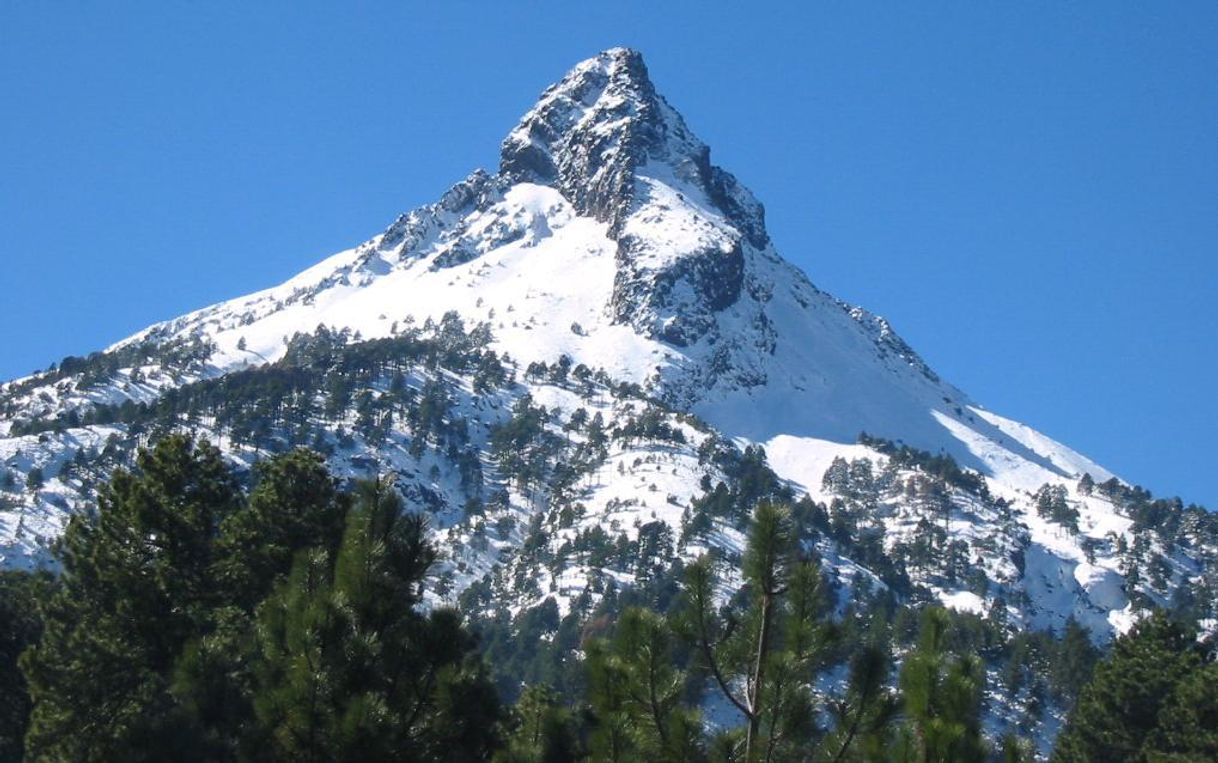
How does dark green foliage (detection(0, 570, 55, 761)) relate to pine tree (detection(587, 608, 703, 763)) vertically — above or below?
above

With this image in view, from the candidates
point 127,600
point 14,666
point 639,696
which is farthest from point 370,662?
point 14,666

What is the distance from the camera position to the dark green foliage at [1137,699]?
4394 centimetres

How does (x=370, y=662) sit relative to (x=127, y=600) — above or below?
below

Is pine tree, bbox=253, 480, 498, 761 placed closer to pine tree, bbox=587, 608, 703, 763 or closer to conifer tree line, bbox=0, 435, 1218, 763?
conifer tree line, bbox=0, 435, 1218, 763

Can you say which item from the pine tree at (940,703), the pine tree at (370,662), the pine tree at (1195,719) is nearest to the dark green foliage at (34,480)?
the pine tree at (1195,719)

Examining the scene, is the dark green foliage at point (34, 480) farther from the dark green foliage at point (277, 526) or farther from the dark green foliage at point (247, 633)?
the dark green foliage at point (277, 526)

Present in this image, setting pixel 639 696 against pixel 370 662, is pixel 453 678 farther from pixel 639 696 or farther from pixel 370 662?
pixel 639 696

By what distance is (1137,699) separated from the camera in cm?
4603

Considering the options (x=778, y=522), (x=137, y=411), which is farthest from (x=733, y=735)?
(x=137, y=411)

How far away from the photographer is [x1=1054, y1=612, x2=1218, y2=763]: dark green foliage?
43.9m

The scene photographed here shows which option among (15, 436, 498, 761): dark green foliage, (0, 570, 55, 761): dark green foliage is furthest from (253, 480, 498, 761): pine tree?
(0, 570, 55, 761): dark green foliage

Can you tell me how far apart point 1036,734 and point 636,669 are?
113 metres

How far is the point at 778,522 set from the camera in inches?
690

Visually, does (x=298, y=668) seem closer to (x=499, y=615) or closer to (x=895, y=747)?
(x=895, y=747)
